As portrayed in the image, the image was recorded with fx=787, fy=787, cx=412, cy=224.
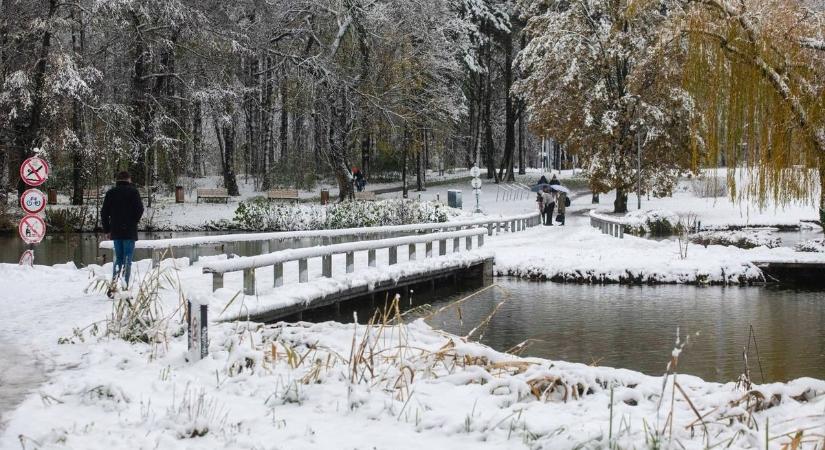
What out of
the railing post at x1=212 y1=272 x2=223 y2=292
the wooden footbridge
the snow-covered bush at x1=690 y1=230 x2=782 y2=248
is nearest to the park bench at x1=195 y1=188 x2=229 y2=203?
the wooden footbridge

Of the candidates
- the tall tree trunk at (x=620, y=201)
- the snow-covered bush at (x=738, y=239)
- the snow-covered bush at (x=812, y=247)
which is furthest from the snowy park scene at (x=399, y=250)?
the tall tree trunk at (x=620, y=201)

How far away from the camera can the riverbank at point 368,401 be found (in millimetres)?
5059

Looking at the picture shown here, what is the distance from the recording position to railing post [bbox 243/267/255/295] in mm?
11797

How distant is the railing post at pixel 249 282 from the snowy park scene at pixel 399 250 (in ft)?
0.15

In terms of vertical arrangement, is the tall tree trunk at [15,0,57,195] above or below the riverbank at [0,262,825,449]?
above

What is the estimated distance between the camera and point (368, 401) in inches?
232

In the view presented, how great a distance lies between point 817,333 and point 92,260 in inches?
756

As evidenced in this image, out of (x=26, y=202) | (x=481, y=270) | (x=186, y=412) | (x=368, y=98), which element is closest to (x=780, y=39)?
(x=481, y=270)

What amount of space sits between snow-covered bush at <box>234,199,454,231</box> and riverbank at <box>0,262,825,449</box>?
27906 mm

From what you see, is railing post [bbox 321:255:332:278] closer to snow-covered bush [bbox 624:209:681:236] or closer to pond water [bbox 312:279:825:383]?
pond water [bbox 312:279:825:383]

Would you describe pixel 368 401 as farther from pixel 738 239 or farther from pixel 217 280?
pixel 738 239

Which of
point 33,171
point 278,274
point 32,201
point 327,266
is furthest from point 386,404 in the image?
point 32,201

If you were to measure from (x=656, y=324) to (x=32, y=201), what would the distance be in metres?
12.7

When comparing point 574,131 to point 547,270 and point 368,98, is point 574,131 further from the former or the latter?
point 547,270
